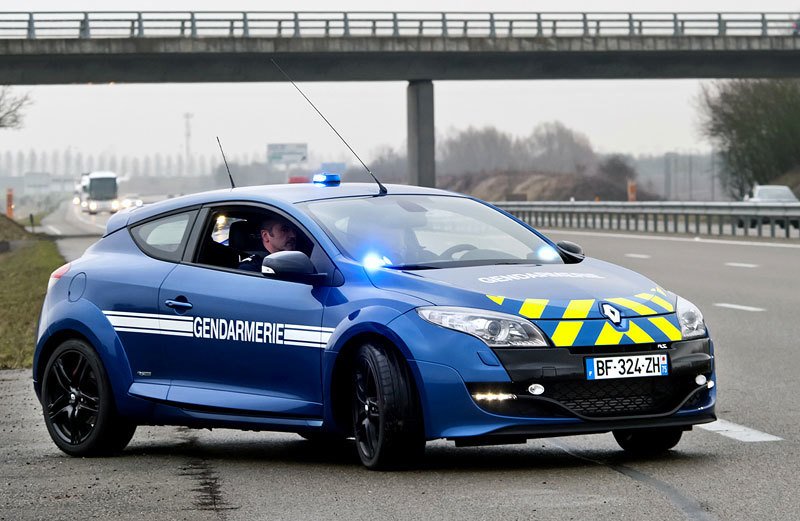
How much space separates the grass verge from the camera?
52.1ft

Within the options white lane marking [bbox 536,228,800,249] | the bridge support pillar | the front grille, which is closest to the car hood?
the front grille

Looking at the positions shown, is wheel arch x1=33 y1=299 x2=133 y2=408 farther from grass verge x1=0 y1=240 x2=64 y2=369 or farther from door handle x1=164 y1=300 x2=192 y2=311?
grass verge x1=0 y1=240 x2=64 y2=369

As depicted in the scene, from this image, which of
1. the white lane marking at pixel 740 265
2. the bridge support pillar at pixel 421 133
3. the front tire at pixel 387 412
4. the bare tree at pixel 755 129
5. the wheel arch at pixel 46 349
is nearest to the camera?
the front tire at pixel 387 412

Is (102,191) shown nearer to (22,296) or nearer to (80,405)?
(22,296)

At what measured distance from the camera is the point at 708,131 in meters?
81.6

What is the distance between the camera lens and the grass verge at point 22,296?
15.9m

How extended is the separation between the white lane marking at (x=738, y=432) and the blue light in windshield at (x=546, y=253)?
1123 mm

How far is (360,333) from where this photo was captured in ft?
24.3

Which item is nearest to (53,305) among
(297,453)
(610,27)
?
(297,453)

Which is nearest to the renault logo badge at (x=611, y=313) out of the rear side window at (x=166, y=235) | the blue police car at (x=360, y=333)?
the blue police car at (x=360, y=333)

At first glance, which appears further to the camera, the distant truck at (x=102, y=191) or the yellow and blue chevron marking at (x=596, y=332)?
the distant truck at (x=102, y=191)

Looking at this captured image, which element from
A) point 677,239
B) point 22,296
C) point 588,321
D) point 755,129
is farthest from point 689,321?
point 755,129

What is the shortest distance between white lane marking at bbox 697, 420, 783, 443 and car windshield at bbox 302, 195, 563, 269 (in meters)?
1.31

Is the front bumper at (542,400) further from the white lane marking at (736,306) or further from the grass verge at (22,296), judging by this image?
the white lane marking at (736,306)
